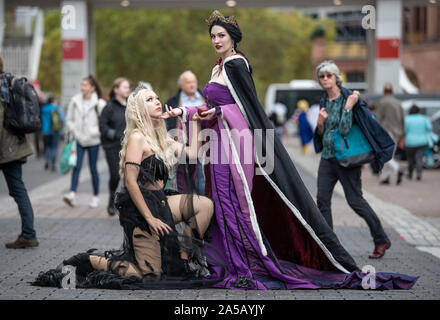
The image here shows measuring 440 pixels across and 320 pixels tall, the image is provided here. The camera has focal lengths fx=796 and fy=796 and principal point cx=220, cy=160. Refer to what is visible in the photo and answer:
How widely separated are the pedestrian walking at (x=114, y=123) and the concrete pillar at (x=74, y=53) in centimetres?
1352

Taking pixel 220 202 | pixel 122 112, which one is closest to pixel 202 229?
pixel 220 202

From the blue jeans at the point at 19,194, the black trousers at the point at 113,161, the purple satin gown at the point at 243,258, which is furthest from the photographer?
the black trousers at the point at 113,161

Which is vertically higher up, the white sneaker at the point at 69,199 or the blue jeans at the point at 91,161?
the blue jeans at the point at 91,161

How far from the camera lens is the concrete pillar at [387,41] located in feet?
75.6

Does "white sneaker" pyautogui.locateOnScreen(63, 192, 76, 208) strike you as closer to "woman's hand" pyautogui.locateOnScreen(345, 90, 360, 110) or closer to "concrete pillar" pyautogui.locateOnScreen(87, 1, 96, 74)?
"woman's hand" pyautogui.locateOnScreen(345, 90, 360, 110)

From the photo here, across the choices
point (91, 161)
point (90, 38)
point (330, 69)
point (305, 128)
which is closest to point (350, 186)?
point (330, 69)

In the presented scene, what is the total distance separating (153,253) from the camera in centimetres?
572

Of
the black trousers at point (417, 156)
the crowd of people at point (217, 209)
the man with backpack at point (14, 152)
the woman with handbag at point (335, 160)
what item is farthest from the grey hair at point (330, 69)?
the black trousers at point (417, 156)

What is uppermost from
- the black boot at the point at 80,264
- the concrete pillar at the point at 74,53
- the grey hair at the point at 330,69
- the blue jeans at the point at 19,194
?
the concrete pillar at the point at 74,53

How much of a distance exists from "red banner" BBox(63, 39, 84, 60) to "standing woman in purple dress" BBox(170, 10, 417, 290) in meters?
18.2

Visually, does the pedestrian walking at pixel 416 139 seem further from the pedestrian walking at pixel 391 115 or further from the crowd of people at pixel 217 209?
the crowd of people at pixel 217 209

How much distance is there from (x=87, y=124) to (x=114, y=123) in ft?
3.51

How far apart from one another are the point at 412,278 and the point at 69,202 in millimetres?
6258

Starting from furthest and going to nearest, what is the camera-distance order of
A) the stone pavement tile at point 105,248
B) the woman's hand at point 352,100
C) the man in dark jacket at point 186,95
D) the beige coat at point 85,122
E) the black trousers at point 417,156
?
the black trousers at point 417,156, the beige coat at point 85,122, the man in dark jacket at point 186,95, the woman's hand at point 352,100, the stone pavement tile at point 105,248
